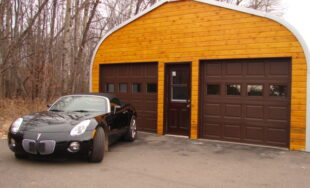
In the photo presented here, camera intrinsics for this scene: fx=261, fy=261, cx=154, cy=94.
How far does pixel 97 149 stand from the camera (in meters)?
5.09

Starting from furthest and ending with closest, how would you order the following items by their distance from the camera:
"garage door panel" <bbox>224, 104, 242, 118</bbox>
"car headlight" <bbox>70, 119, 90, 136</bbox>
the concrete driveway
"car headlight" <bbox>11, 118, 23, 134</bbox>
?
"garage door panel" <bbox>224, 104, 242, 118</bbox>, "car headlight" <bbox>11, 118, 23, 134</bbox>, "car headlight" <bbox>70, 119, 90, 136</bbox>, the concrete driveway

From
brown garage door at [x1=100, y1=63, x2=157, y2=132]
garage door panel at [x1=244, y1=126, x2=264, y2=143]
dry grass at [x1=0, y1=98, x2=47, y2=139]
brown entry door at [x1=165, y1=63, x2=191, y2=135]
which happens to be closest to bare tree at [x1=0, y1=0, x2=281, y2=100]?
dry grass at [x1=0, y1=98, x2=47, y2=139]

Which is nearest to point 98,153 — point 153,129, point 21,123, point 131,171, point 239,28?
point 131,171

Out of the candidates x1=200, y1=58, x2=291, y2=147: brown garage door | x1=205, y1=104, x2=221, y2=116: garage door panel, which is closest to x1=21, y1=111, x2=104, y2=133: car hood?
x1=205, y1=104, x2=221, y2=116: garage door panel

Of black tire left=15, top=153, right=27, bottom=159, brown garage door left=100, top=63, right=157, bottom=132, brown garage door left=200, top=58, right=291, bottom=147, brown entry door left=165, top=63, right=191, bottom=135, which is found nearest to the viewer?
black tire left=15, top=153, right=27, bottom=159

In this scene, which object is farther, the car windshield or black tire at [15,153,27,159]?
the car windshield

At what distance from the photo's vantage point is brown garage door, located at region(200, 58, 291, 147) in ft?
23.3

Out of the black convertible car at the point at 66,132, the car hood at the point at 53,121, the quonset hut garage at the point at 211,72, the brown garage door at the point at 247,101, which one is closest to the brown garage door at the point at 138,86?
the quonset hut garage at the point at 211,72

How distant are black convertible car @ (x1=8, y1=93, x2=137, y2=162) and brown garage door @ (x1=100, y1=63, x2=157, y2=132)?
297 centimetres

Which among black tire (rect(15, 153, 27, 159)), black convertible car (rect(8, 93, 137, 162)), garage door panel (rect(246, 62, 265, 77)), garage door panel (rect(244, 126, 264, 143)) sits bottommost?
black tire (rect(15, 153, 27, 159))

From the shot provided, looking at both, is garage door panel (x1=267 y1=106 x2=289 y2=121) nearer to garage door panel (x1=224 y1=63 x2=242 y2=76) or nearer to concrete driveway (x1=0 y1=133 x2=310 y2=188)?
concrete driveway (x1=0 y1=133 x2=310 y2=188)

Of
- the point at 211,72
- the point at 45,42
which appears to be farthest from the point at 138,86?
the point at 45,42

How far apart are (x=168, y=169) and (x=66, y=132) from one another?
2032 millimetres

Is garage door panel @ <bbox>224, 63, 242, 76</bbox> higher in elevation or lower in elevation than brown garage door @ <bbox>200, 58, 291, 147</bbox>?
higher
